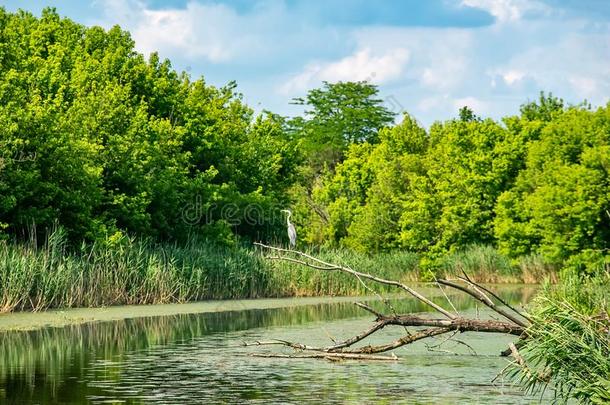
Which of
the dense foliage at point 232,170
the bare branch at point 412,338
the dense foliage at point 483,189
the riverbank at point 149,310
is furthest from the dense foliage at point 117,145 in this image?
the bare branch at point 412,338

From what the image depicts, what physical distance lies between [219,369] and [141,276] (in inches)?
508

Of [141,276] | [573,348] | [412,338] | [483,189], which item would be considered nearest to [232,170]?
[483,189]

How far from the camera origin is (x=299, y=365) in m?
16.3

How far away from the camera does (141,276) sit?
93.0ft

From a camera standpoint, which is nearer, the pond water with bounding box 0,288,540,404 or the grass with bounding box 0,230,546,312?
the pond water with bounding box 0,288,540,404

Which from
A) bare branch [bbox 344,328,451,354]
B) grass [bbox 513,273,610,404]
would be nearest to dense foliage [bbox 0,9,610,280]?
bare branch [bbox 344,328,451,354]

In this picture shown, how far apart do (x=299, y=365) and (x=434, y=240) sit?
38.1 meters

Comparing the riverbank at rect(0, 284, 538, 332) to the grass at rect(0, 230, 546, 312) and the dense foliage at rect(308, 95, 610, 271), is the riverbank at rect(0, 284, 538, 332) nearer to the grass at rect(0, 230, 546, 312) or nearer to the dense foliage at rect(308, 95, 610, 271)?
the grass at rect(0, 230, 546, 312)

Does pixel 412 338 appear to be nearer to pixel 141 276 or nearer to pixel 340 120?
pixel 141 276

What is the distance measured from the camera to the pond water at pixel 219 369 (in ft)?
43.0

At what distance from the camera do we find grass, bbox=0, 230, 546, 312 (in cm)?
2439

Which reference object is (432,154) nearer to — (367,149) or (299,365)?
(367,149)

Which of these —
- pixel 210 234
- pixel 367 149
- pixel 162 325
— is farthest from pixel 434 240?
pixel 162 325

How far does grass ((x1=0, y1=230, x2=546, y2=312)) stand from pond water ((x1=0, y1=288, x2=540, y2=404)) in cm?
233
